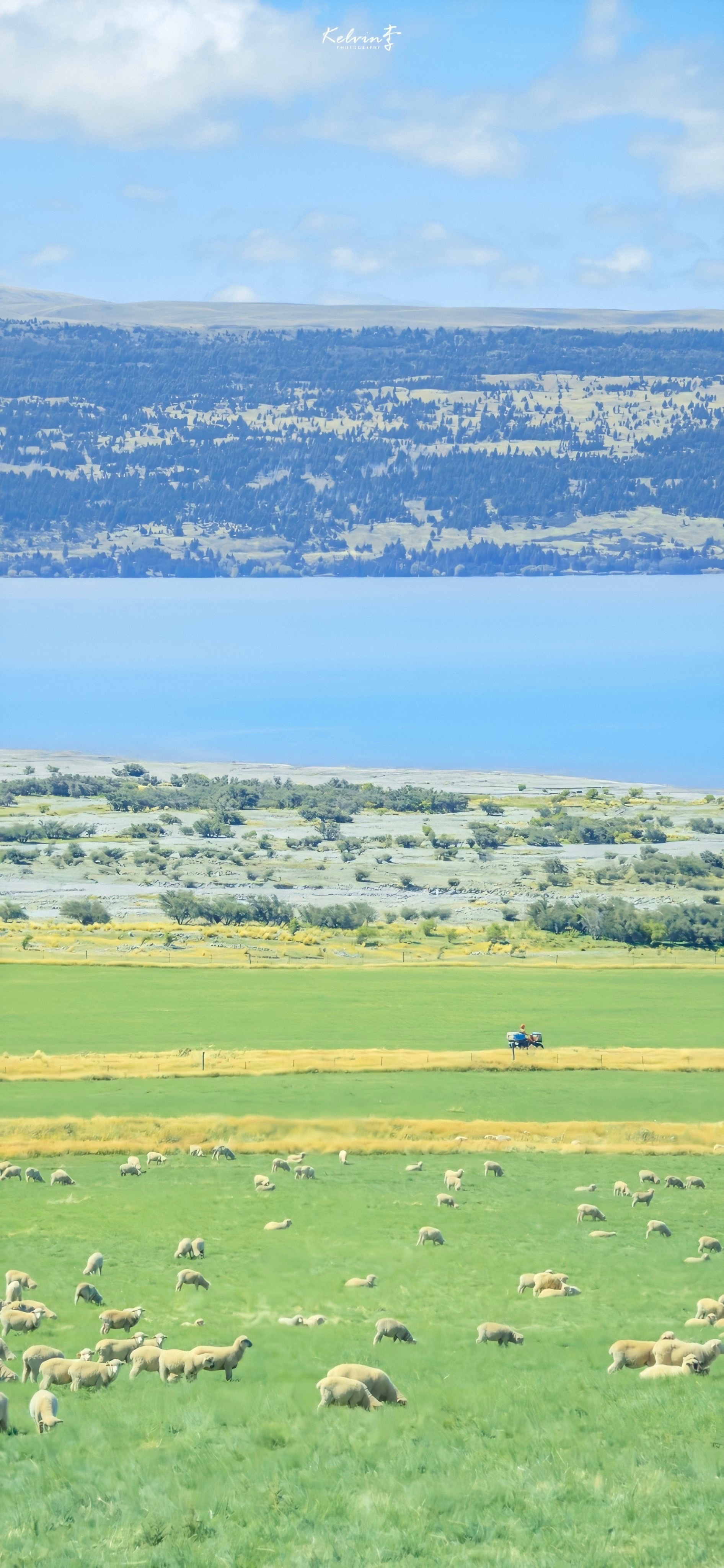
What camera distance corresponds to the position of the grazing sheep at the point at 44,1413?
1032cm

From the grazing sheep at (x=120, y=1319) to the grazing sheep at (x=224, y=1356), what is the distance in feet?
3.11

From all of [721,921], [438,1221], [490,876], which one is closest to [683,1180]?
[438,1221]

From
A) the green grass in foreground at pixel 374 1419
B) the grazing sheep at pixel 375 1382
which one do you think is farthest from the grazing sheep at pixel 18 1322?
the grazing sheep at pixel 375 1382

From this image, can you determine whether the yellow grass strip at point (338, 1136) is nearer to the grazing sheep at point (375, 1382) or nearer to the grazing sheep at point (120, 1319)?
the grazing sheep at point (120, 1319)

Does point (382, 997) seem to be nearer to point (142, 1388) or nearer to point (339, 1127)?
point (339, 1127)

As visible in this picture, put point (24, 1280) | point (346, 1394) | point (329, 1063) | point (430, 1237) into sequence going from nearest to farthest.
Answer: point (346, 1394)
point (24, 1280)
point (430, 1237)
point (329, 1063)

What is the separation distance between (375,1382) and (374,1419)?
329 millimetres

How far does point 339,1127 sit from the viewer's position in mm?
23719

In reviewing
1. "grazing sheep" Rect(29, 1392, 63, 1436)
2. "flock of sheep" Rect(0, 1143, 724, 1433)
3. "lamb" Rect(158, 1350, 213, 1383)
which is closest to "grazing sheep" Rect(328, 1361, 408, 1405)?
"flock of sheep" Rect(0, 1143, 724, 1433)

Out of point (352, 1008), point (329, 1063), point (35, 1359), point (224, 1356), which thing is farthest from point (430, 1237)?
point (352, 1008)

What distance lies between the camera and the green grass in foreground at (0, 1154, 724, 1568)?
353 inches

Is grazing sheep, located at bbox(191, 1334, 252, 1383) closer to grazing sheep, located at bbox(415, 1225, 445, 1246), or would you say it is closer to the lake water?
grazing sheep, located at bbox(415, 1225, 445, 1246)

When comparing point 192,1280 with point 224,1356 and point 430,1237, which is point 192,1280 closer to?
point 224,1356

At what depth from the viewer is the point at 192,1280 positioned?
14.4 metres
